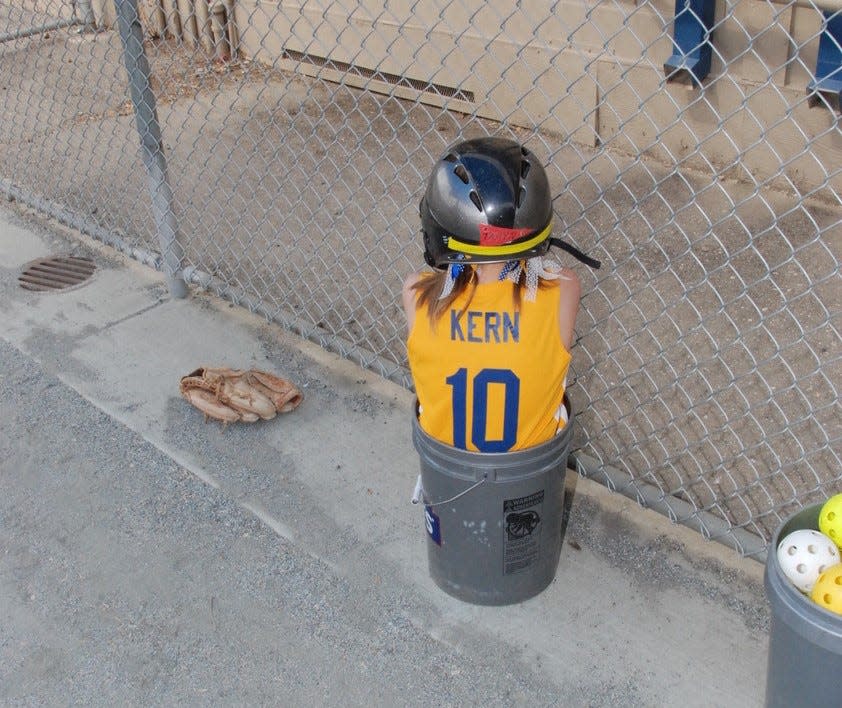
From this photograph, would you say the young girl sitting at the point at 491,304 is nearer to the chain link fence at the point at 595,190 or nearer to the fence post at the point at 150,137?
the chain link fence at the point at 595,190

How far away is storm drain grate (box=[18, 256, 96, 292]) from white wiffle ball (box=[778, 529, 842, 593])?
154 inches

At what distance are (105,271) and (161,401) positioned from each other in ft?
4.47

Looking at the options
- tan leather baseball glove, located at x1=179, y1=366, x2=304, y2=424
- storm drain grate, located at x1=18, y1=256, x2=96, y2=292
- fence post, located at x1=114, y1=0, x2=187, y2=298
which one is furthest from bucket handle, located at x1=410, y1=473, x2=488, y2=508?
storm drain grate, located at x1=18, y1=256, x2=96, y2=292

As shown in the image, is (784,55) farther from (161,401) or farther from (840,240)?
(161,401)

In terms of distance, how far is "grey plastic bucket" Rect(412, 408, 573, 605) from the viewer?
2.76 metres

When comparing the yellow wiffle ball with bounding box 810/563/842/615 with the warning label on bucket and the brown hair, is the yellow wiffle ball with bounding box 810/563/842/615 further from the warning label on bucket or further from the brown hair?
the brown hair

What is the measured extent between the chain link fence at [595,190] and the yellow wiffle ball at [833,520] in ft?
2.96

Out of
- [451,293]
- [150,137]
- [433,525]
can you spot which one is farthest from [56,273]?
[451,293]

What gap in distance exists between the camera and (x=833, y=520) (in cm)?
224

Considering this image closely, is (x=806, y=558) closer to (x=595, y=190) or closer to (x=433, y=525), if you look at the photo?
(x=433, y=525)

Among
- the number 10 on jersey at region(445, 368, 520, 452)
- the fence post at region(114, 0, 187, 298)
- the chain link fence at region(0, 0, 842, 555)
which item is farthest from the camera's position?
the fence post at region(114, 0, 187, 298)

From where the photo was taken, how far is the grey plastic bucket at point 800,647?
6.77 ft

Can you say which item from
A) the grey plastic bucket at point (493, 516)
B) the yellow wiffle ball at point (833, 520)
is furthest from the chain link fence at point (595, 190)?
the yellow wiffle ball at point (833, 520)

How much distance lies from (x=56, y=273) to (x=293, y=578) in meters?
2.72
